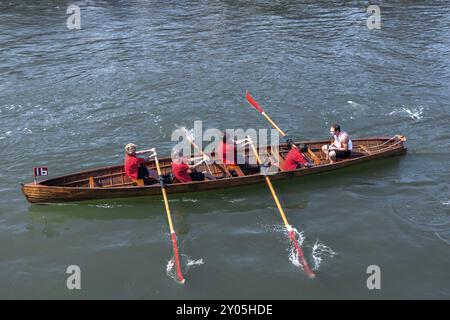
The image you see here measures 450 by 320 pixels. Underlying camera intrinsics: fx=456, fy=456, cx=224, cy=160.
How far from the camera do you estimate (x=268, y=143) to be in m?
22.6

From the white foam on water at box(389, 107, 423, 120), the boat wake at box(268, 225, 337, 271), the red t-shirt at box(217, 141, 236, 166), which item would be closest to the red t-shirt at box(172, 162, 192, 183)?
the red t-shirt at box(217, 141, 236, 166)

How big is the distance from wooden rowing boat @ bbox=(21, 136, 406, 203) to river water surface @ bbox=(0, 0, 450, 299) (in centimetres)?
56

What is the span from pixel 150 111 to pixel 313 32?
1857 cm

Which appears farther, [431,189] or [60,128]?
[60,128]

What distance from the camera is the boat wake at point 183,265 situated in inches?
581

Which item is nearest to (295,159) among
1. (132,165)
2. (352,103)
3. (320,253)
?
(320,253)

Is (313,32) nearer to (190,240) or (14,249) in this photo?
(190,240)

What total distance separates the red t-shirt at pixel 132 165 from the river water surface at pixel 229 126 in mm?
1146

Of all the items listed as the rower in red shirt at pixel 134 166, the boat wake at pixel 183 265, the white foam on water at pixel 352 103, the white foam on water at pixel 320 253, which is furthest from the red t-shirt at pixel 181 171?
the white foam on water at pixel 352 103

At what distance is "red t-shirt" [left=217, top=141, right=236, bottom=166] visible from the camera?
739 inches

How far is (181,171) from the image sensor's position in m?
17.8

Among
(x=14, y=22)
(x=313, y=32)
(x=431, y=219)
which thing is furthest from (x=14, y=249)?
(x=14, y=22)

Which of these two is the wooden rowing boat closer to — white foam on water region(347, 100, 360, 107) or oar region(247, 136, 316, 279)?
oar region(247, 136, 316, 279)

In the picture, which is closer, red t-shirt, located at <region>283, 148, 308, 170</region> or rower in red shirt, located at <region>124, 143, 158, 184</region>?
rower in red shirt, located at <region>124, 143, 158, 184</region>
